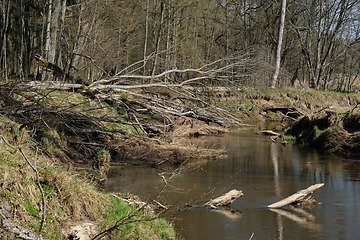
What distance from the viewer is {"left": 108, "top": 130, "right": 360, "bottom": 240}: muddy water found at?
6559 mm

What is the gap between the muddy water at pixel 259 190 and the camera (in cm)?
656

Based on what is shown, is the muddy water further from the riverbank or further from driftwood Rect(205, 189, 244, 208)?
the riverbank

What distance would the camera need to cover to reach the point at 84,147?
9.85 meters

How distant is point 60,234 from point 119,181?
4567mm

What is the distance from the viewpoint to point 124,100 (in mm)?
11609

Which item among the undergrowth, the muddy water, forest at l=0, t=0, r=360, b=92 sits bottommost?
the muddy water

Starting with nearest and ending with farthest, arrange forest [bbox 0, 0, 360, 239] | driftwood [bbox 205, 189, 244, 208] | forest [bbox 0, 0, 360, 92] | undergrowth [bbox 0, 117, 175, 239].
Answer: undergrowth [bbox 0, 117, 175, 239]
forest [bbox 0, 0, 360, 239]
driftwood [bbox 205, 189, 244, 208]
forest [bbox 0, 0, 360, 92]

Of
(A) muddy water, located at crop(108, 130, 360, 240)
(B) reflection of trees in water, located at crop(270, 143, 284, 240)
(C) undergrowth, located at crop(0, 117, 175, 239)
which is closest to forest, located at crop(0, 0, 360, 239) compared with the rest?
(C) undergrowth, located at crop(0, 117, 175, 239)

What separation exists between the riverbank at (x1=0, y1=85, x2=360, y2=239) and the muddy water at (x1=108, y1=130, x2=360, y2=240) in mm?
757

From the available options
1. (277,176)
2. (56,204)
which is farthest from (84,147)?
(277,176)

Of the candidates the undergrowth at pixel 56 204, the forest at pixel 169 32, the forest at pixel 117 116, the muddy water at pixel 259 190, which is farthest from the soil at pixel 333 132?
the undergrowth at pixel 56 204

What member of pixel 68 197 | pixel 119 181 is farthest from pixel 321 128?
pixel 68 197

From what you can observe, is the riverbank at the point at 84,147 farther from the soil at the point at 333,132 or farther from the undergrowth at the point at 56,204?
the soil at the point at 333,132

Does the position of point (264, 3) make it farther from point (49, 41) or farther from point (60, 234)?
point (60, 234)
